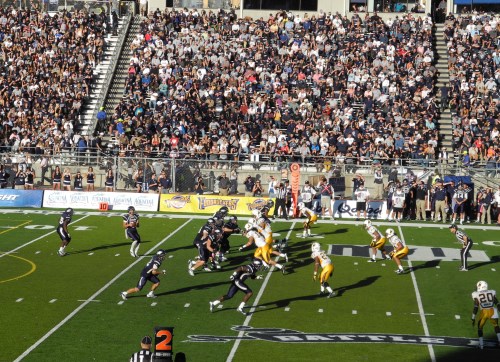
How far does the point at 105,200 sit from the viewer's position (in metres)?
44.1

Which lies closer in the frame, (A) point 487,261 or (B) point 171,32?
(A) point 487,261

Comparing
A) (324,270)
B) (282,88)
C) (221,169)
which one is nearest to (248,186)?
(221,169)

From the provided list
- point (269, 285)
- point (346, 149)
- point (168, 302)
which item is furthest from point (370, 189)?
point (168, 302)

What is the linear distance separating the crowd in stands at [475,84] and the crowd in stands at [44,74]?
19389 mm

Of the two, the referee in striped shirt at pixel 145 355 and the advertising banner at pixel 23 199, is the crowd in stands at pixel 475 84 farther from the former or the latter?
the referee in striped shirt at pixel 145 355

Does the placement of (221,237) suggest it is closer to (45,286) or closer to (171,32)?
(45,286)

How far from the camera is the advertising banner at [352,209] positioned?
42438 millimetres

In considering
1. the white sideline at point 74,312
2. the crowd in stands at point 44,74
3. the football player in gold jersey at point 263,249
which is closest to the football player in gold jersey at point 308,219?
the white sideline at point 74,312

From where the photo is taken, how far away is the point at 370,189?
44.2 m

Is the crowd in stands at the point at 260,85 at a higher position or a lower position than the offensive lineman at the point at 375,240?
higher

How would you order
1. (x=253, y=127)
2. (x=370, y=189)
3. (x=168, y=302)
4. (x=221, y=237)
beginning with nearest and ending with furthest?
(x=168, y=302)
(x=221, y=237)
(x=370, y=189)
(x=253, y=127)

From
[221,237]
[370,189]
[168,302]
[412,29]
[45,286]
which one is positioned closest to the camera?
[168,302]

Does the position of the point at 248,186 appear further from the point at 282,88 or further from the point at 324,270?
the point at 324,270

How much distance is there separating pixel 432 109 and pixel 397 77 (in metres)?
3.00
